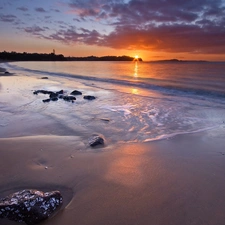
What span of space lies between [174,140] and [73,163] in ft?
9.13

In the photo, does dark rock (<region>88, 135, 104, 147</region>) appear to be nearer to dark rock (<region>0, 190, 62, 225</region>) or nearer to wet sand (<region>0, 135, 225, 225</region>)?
wet sand (<region>0, 135, 225, 225</region>)

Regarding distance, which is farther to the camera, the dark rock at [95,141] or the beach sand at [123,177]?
the dark rock at [95,141]

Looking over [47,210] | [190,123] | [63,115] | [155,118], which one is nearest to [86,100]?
[63,115]

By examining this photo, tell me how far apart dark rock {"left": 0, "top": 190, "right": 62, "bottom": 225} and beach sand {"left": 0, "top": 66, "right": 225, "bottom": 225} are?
0.11m

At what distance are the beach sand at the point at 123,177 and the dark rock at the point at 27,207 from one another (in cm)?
11

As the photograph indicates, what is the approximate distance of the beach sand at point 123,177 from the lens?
264 centimetres

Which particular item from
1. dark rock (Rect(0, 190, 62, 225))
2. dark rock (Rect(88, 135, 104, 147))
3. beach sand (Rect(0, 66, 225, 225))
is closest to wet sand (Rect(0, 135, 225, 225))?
beach sand (Rect(0, 66, 225, 225))

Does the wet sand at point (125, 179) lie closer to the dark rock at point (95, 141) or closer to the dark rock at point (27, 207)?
the dark rock at point (27, 207)

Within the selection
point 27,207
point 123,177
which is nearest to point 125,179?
point 123,177

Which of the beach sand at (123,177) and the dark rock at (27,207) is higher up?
the dark rock at (27,207)

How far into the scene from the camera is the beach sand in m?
2.64

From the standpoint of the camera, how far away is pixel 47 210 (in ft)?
8.32

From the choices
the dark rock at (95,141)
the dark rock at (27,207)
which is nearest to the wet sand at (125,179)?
the dark rock at (27,207)

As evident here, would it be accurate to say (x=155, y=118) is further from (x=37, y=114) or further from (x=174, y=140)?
(x=37, y=114)
